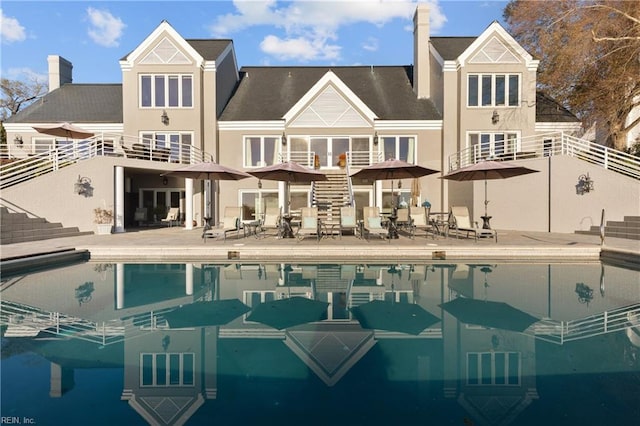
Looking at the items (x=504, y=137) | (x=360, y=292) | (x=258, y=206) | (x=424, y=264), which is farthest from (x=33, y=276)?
(x=504, y=137)

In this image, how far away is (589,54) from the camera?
59.2ft

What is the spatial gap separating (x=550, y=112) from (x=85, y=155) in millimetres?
25948

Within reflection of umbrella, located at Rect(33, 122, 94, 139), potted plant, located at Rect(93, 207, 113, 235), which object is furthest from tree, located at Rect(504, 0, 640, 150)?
reflection of umbrella, located at Rect(33, 122, 94, 139)

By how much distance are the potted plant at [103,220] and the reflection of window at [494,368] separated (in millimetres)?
14987

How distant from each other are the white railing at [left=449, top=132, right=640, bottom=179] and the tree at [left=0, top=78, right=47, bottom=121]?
42.9 metres

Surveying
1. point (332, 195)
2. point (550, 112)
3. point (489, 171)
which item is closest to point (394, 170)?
point (489, 171)

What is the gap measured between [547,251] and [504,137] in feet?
38.9

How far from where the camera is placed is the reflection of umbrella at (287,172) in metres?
12.7

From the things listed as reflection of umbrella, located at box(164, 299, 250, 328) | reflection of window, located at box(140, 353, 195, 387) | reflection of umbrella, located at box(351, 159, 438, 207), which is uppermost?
reflection of umbrella, located at box(351, 159, 438, 207)

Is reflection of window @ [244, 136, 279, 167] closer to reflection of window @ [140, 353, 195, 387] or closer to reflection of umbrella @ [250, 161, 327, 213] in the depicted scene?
reflection of umbrella @ [250, 161, 327, 213]

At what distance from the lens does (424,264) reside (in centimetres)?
958

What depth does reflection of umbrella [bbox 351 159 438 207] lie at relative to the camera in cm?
1238

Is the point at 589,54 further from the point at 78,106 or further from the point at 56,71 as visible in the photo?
the point at 56,71

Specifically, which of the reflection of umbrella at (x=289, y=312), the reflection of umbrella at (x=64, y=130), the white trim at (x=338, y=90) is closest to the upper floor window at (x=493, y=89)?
the white trim at (x=338, y=90)
